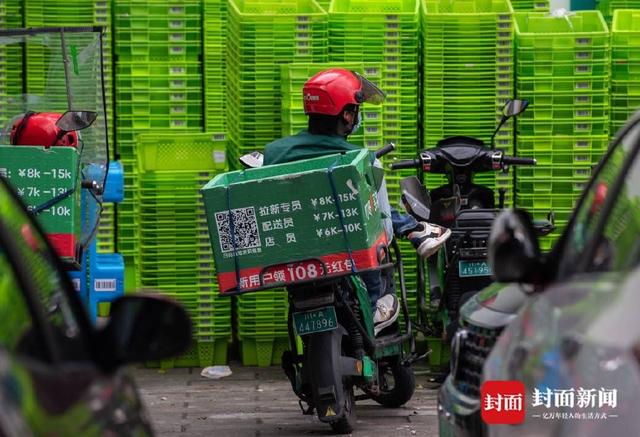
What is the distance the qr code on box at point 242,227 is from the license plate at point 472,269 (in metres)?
1.89

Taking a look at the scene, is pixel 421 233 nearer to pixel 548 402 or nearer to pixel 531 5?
pixel 531 5

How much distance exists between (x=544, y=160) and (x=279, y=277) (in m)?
3.16

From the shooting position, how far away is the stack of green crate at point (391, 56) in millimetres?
10641

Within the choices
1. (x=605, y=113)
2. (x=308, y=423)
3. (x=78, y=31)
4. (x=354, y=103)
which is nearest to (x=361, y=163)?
(x=354, y=103)

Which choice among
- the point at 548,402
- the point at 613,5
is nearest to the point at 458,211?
the point at 613,5

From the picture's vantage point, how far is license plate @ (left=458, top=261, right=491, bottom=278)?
955 cm

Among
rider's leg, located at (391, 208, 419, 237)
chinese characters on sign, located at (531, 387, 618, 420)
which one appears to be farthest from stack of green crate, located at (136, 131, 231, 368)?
chinese characters on sign, located at (531, 387, 618, 420)

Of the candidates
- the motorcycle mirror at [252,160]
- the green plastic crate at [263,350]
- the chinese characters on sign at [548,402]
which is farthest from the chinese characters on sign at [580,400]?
the green plastic crate at [263,350]

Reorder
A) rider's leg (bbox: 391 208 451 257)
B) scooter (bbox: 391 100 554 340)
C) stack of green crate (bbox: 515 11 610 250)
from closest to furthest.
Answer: rider's leg (bbox: 391 208 451 257), scooter (bbox: 391 100 554 340), stack of green crate (bbox: 515 11 610 250)

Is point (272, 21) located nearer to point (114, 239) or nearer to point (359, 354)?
point (114, 239)

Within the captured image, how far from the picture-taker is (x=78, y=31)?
9609 mm

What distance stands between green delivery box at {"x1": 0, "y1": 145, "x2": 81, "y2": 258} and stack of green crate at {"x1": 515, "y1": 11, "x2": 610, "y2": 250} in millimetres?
3234

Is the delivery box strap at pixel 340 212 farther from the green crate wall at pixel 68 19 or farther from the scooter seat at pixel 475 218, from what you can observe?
the green crate wall at pixel 68 19

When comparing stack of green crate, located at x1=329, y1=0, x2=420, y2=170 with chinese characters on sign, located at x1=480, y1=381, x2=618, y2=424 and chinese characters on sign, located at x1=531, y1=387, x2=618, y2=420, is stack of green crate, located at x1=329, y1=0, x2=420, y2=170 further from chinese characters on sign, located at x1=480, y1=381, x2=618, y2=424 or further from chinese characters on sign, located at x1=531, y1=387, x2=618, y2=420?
chinese characters on sign, located at x1=531, y1=387, x2=618, y2=420
